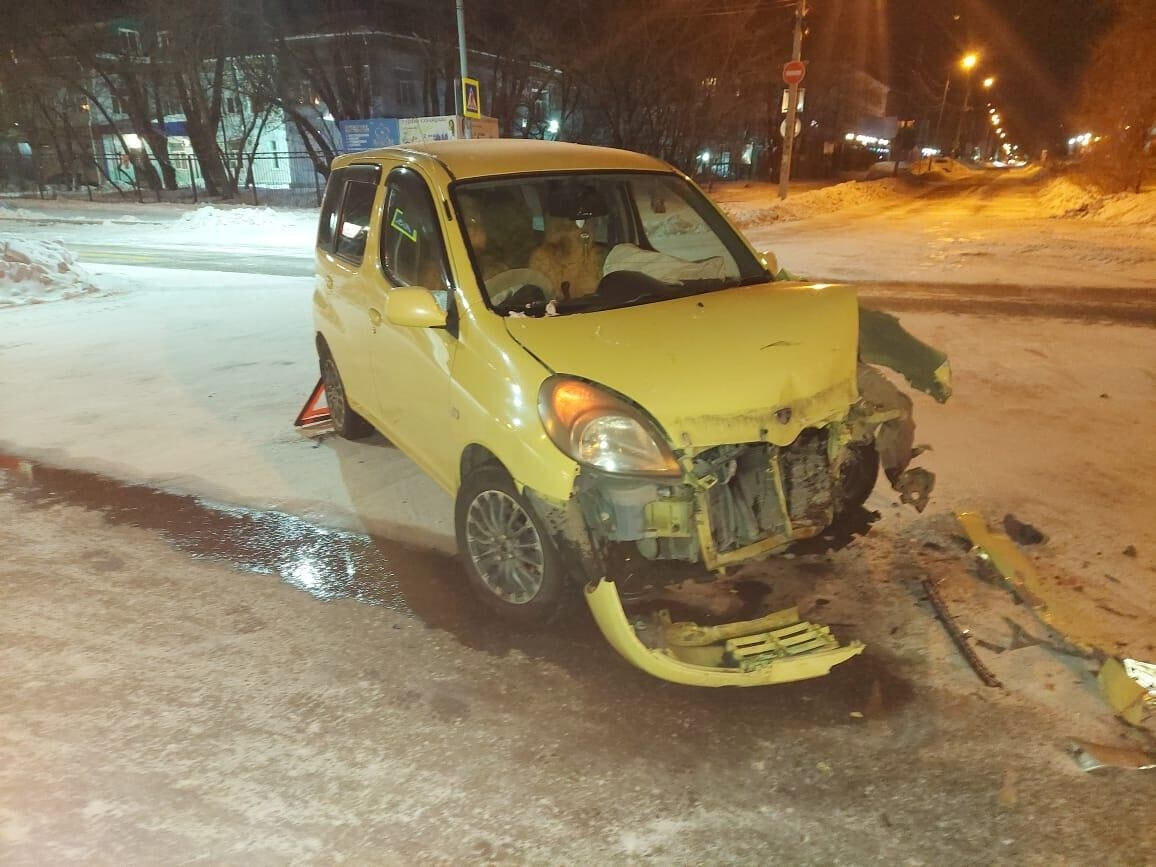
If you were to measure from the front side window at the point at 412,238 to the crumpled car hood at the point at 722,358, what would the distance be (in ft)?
2.32

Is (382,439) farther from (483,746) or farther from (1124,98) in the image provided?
(1124,98)

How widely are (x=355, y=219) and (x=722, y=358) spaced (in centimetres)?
288

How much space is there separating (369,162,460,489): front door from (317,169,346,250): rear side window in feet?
3.44

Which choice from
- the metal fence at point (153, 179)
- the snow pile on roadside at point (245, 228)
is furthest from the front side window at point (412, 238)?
the metal fence at point (153, 179)

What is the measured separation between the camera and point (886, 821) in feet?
8.15

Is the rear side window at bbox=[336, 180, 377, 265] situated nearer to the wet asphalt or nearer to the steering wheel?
the steering wheel

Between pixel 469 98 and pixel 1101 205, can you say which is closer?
pixel 469 98

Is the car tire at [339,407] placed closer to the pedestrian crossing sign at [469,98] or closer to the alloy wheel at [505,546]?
the alloy wheel at [505,546]

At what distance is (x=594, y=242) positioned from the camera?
464 cm

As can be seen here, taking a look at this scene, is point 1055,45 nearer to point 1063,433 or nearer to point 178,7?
point 178,7

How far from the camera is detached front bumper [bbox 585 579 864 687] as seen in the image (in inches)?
112

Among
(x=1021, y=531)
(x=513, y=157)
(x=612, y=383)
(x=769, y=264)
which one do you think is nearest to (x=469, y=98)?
(x=513, y=157)

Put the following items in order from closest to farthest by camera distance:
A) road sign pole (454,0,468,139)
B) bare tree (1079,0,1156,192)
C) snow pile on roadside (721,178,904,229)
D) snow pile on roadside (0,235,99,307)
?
snow pile on roadside (0,235,99,307) → road sign pole (454,0,468,139) → bare tree (1079,0,1156,192) → snow pile on roadside (721,178,904,229)

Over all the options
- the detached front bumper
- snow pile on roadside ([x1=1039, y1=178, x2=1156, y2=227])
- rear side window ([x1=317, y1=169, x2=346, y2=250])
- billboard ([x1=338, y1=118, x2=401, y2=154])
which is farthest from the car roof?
billboard ([x1=338, y1=118, x2=401, y2=154])
